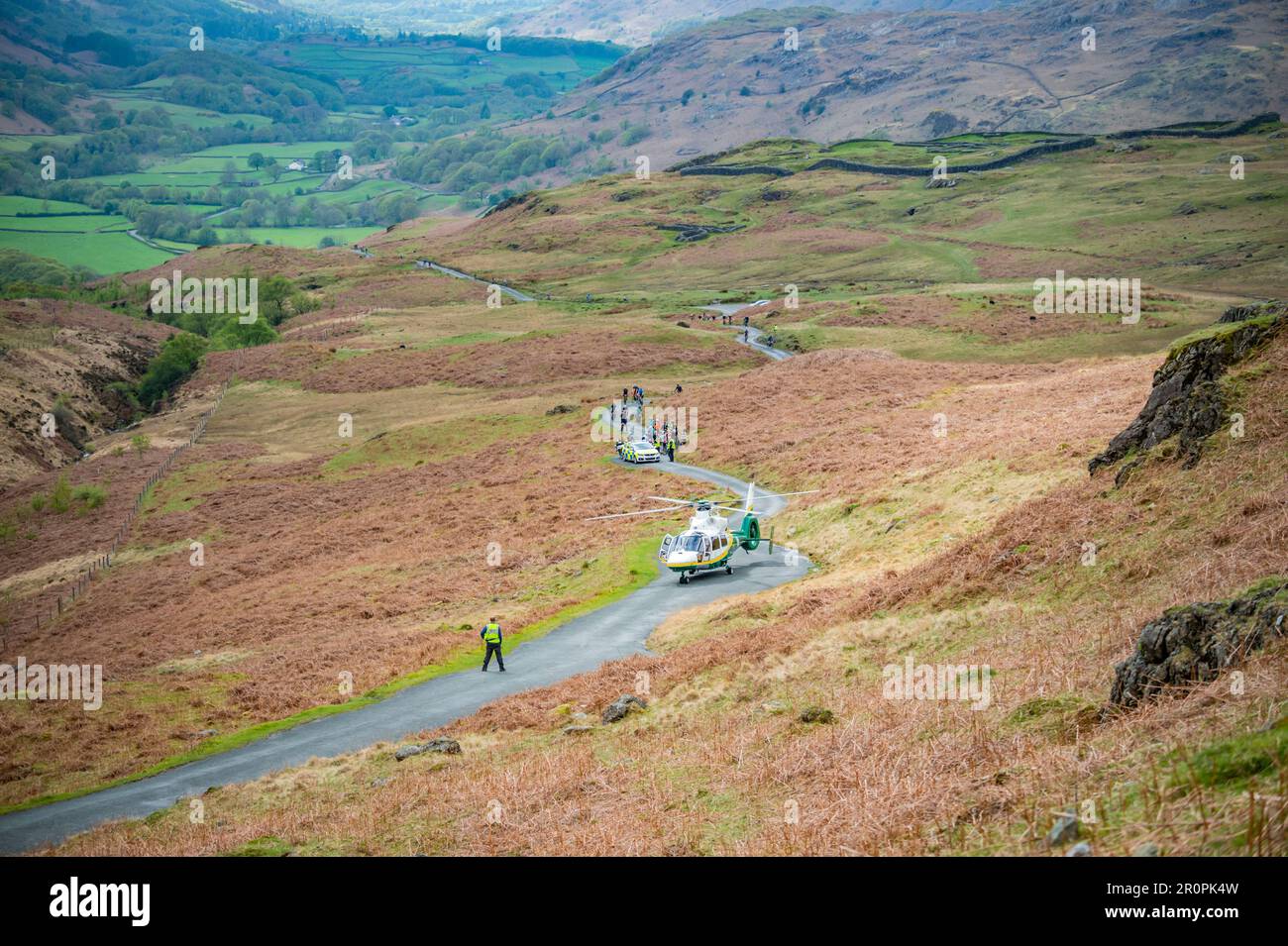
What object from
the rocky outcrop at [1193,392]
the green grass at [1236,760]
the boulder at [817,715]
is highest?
the rocky outcrop at [1193,392]

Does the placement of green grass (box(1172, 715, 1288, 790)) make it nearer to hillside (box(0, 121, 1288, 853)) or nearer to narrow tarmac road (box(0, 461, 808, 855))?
hillside (box(0, 121, 1288, 853))

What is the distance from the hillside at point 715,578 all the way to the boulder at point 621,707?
1.90 feet

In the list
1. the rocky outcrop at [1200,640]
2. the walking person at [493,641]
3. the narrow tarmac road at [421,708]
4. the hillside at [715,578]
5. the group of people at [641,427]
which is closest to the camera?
the rocky outcrop at [1200,640]

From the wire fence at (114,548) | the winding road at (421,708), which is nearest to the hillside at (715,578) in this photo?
the wire fence at (114,548)

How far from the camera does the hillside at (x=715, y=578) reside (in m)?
13.7

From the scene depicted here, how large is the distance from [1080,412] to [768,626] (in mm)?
25757

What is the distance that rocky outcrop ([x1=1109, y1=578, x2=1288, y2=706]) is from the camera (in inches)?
495

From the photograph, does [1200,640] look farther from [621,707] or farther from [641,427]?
[641,427]

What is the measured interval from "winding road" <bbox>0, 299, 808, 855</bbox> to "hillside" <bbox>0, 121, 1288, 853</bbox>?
111 centimetres

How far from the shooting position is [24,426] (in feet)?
332

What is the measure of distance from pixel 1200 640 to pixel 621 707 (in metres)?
14.2

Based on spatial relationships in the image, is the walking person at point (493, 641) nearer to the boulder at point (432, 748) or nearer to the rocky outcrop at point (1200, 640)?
the boulder at point (432, 748)

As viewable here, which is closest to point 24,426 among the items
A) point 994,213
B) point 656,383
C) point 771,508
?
point 656,383
